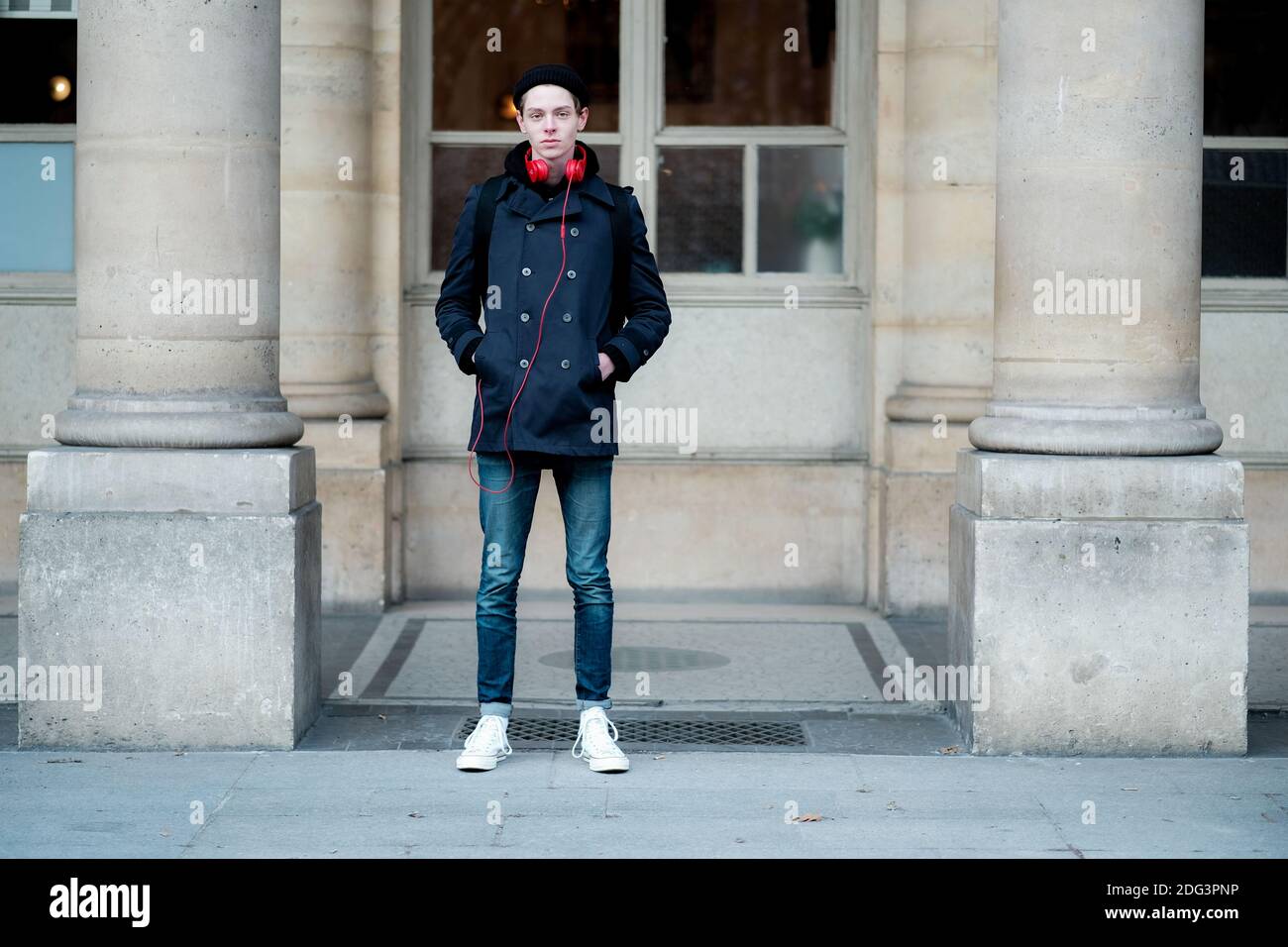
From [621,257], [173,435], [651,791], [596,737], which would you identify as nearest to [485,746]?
[596,737]

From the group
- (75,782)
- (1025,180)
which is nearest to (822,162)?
(1025,180)

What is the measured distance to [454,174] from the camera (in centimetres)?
1063

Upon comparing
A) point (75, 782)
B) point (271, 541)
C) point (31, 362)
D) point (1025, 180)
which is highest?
point (1025, 180)

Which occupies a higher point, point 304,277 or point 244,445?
point 304,277

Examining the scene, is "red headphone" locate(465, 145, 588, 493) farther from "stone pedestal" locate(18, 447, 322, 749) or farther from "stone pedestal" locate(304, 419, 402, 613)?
"stone pedestal" locate(304, 419, 402, 613)

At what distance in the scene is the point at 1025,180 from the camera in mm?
7078

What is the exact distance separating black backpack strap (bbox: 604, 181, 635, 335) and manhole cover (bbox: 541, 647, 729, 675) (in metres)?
2.47

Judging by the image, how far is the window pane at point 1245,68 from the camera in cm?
1062

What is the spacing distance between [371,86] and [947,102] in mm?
3056

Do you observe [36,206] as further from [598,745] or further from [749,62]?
[598,745]

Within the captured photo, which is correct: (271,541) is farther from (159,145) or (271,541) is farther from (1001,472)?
(1001,472)

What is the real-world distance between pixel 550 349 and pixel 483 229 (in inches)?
19.7

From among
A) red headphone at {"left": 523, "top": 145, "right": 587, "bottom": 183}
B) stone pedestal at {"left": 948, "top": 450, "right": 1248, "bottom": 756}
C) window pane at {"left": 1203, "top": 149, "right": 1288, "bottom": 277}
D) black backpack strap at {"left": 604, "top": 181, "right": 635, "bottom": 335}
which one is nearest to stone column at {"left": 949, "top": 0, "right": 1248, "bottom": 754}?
stone pedestal at {"left": 948, "top": 450, "right": 1248, "bottom": 756}

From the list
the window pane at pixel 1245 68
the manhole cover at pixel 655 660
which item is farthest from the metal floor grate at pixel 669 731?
the window pane at pixel 1245 68
